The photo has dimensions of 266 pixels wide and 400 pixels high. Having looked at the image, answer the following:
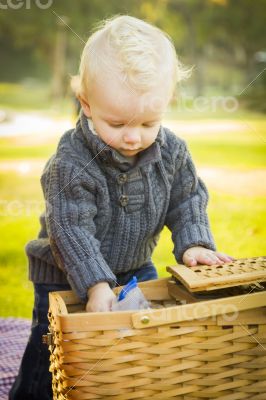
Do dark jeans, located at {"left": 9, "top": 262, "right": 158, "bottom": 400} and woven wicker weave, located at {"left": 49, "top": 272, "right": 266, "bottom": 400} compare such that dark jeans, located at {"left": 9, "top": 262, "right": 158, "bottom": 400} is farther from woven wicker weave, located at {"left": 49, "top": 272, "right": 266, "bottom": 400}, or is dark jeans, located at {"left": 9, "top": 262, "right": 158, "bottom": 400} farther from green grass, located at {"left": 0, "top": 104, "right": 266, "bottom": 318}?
green grass, located at {"left": 0, "top": 104, "right": 266, "bottom": 318}

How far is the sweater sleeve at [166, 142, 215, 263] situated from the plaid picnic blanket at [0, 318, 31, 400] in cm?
64

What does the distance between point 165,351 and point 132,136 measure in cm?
45

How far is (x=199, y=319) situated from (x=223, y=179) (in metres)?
2.99

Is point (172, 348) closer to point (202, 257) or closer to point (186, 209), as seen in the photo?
point (202, 257)

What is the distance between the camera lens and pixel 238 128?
6.01 metres

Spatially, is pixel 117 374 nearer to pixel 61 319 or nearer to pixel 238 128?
pixel 61 319

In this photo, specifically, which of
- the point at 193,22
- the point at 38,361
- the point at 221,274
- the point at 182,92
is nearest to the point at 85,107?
the point at 221,274

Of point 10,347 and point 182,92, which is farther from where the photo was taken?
point 182,92

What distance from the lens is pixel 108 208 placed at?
5.00ft

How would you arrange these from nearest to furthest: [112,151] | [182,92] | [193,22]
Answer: [112,151] < [182,92] < [193,22]

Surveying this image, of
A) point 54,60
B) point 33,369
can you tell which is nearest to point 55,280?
point 33,369

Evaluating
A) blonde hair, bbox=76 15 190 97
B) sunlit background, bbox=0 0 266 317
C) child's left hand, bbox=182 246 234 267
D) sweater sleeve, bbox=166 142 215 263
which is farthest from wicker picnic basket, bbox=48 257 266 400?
sunlit background, bbox=0 0 266 317

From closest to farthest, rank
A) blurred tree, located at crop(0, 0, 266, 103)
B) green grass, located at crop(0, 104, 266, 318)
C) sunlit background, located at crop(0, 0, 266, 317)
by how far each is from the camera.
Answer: green grass, located at crop(0, 104, 266, 318) < sunlit background, located at crop(0, 0, 266, 317) < blurred tree, located at crop(0, 0, 266, 103)

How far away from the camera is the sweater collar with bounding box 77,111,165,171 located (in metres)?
1.47
